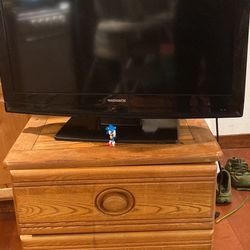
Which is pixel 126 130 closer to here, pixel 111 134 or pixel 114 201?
pixel 111 134

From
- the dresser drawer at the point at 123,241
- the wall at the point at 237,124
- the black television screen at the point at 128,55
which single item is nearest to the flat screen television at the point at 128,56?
the black television screen at the point at 128,55

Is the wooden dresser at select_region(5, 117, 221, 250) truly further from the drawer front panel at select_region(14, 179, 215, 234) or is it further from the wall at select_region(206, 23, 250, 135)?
the wall at select_region(206, 23, 250, 135)

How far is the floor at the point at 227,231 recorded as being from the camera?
4.21 feet

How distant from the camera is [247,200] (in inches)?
60.1

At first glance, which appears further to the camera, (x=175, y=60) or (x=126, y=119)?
(x=126, y=119)

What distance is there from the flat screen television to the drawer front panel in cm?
18

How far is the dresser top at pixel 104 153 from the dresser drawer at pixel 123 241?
0.62 ft

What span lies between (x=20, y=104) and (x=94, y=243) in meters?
0.40

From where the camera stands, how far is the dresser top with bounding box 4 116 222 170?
0.79 meters

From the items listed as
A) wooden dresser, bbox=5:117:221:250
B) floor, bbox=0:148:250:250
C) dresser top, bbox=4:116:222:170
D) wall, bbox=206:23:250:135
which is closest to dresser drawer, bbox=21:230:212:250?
wooden dresser, bbox=5:117:221:250

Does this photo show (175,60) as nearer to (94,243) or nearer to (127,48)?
(127,48)

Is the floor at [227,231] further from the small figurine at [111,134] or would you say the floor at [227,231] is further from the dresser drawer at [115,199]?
the small figurine at [111,134]

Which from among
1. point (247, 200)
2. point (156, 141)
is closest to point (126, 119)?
point (156, 141)

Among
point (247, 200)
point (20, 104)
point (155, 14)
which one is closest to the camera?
point (155, 14)
